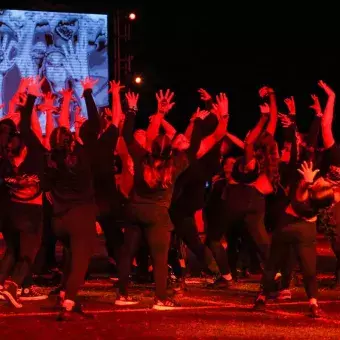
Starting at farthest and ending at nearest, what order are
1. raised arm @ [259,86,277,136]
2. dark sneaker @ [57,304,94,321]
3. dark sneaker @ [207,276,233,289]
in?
raised arm @ [259,86,277,136]
dark sneaker @ [207,276,233,289]
dark sneaker @ [57,304,94,321]

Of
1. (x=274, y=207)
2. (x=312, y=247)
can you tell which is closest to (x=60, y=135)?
(x=312, y=247)

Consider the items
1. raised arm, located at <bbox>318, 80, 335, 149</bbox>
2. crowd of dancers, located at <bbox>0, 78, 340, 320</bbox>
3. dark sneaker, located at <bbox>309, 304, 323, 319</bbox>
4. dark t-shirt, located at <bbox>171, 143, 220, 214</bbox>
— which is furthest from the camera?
dark t-shirt, located at <bbox>171, 143, 220, 214</bbox>

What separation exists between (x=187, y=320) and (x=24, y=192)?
230cm

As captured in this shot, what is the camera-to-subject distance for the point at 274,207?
40.0ft

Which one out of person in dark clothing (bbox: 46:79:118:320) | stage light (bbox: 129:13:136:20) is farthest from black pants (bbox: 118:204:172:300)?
stage light (bbox: 129:13:136:20)

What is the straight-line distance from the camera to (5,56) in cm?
2316

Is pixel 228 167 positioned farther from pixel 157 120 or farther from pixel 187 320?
pixel 187 320

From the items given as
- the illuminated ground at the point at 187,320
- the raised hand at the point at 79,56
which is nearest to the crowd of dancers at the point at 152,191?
the illuminated ground at the point at 187,320

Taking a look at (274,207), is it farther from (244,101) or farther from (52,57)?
(244,101)

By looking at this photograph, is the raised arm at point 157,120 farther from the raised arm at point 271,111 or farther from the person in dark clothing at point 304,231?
the person in dark clothing at point 304,231

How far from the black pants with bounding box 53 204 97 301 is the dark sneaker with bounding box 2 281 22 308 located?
95 centimetres

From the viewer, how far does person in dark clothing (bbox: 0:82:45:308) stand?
30.9ft

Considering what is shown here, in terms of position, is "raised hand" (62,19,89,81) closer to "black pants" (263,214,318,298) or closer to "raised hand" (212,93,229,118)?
"raised hand" (212,93,229,118)

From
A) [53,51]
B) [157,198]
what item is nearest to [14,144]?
[157,198]
